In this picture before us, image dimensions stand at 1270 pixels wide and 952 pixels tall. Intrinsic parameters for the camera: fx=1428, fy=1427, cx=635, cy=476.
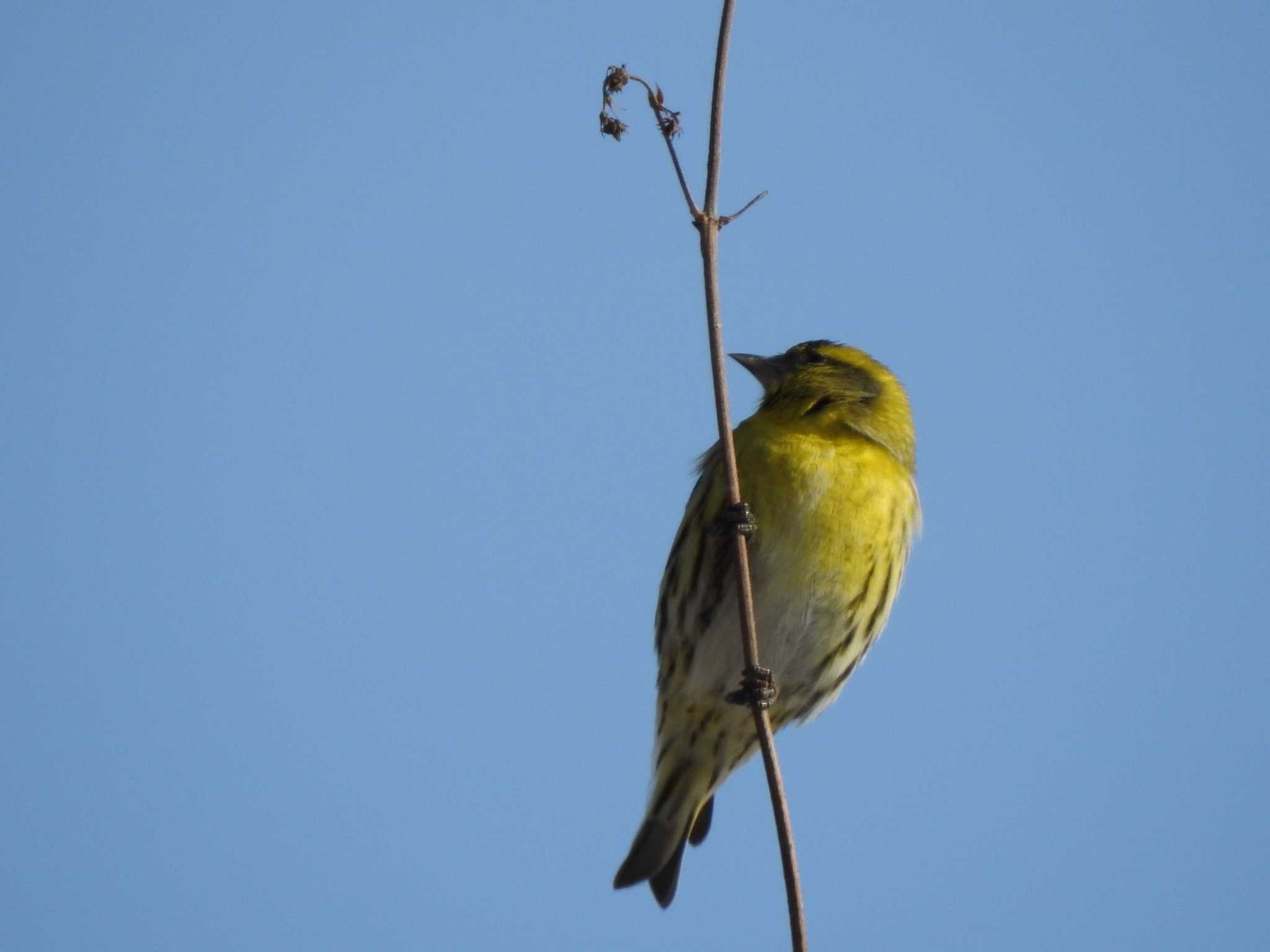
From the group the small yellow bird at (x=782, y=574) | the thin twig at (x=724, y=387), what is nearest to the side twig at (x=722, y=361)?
the thin twig at (x=724, y=387)

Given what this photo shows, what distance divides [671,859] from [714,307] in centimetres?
271

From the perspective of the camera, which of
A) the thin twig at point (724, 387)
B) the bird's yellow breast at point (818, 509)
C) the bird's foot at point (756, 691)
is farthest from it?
the bird's yellow breast at point (818, 509)

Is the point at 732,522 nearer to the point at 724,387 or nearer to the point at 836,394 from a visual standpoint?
the point at 724,387

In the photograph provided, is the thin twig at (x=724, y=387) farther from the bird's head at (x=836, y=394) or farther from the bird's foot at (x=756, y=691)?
the bird's head at (x=836, y=394)

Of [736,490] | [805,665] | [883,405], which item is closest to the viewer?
[736,490]

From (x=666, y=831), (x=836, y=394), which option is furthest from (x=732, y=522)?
(x=666, y=831)

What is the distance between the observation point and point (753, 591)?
4.84 metres

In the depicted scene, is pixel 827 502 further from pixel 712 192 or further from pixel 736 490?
pixel 712 192

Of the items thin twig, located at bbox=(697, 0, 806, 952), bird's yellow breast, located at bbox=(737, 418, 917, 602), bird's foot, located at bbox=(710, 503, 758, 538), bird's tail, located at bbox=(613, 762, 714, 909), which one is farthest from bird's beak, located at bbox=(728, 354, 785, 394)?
thin twig, located at bbox=(697, 0, 806, 952)

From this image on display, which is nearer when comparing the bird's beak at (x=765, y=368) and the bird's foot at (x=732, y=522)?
the bird's foot at (x=732, y=522)

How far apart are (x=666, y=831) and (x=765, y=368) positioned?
1807 millimetres

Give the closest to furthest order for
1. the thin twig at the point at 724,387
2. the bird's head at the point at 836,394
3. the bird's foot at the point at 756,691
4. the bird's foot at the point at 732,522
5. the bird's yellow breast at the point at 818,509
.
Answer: the thin twig at the point at 724,387 → the bird's foot at the point at 756,691 → the bird's foot at the point at 732,522 → the bird's yellow breast at the point at 818,509 → the bird's head at the point at 836,394

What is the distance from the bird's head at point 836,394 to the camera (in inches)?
205

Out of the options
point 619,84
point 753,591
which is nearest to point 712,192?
point 619,84
